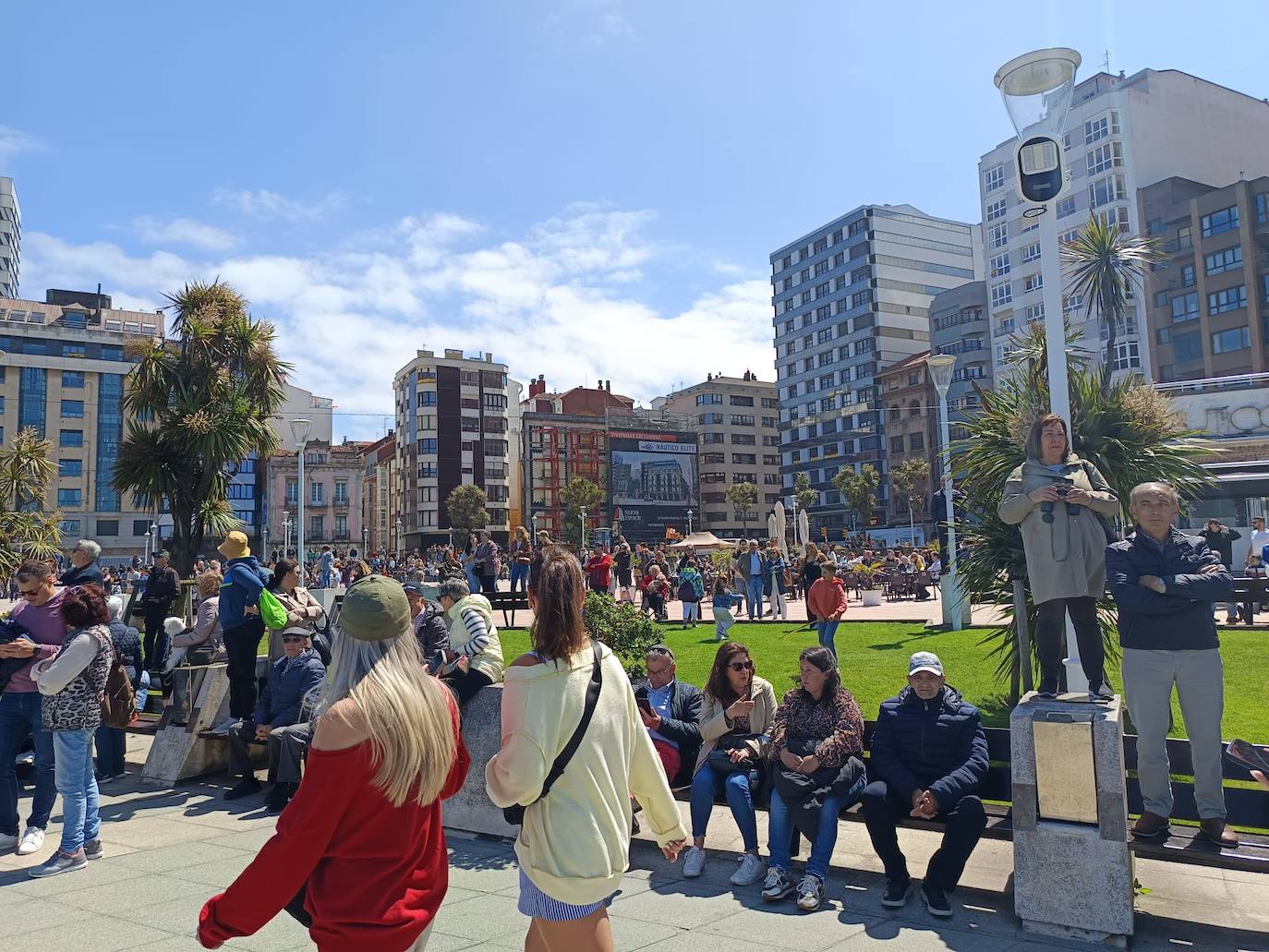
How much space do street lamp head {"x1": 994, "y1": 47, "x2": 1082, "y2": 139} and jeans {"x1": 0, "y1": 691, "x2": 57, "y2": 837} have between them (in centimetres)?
783

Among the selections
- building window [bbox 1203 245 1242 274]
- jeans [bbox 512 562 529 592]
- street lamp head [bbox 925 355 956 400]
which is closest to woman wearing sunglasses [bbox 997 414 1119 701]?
street lamp head [bbox 925 355 956 400]

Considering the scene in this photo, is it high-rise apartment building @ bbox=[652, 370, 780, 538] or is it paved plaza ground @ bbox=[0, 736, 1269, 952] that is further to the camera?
high-rise apartment building @ bbox=[652, 370, 780, 538]

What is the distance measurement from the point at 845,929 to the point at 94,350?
285ft

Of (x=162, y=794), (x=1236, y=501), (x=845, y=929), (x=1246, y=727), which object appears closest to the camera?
(x=845, y=929)

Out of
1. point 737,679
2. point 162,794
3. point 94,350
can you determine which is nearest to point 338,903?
point 737,679

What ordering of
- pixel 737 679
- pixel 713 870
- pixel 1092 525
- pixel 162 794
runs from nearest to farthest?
pixel 1092 525, pixel 713 870, pixel 737 679, pixel 162 794

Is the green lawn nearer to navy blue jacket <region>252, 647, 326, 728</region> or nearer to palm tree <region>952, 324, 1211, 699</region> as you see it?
palm tree <region>952, 324, 1211, 699</region>

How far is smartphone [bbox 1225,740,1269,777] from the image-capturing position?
4.36 m

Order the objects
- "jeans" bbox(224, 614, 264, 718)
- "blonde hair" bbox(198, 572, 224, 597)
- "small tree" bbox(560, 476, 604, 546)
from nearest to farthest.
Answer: "jeans" bbox(224, 614, 264, 718) → "blonde hair" bbox(198, 572, 224, 597) → "small tree" bbox(560, 476, 604, 546)

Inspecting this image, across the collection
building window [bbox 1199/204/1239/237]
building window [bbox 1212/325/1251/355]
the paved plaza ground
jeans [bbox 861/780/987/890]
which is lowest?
the paved plaza ground

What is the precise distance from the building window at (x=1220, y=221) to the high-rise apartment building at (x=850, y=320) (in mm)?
37934

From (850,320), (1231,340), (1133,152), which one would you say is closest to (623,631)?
(1231,340)

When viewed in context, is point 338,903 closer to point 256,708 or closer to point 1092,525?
point 1092,525

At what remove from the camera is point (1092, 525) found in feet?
16.6
